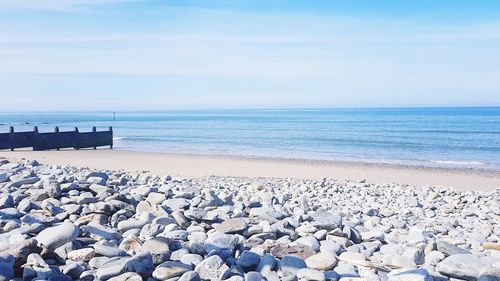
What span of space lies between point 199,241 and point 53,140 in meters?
21.4

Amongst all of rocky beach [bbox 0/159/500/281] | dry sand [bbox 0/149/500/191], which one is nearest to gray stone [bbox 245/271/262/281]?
rocky beach [bbox 0/159/500/281]

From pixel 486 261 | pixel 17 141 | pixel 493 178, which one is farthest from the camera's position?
pixel 17 141

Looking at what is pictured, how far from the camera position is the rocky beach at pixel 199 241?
3451 millimetres

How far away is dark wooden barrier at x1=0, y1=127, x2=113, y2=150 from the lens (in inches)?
864

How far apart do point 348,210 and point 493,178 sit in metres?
10.4

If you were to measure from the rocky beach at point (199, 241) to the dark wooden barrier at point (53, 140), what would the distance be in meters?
16.3

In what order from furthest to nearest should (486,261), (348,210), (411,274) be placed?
(348,210) → (486,261) → (411,274)

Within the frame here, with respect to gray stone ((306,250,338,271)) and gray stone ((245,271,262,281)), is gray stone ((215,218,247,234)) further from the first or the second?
gray stone ((245,271,262,281))

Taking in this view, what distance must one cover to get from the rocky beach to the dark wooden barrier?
1635cm

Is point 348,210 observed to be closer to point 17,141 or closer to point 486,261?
point 486,261

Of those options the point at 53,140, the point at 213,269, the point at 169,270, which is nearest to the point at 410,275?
the point at 213,269

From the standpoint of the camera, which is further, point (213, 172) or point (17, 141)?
point (17, 141)

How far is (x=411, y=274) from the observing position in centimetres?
357

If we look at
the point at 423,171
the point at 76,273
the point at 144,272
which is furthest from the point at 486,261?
the point at 423,171
